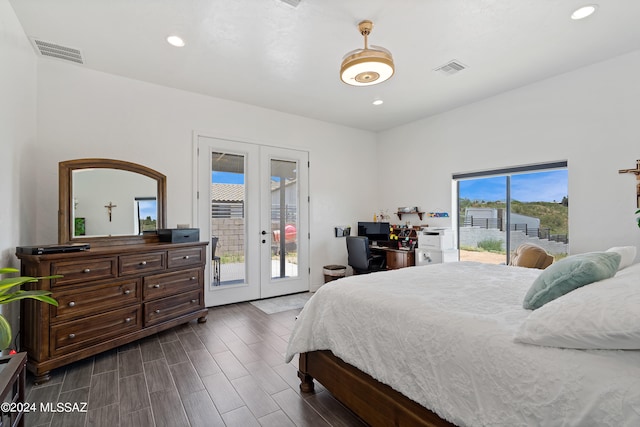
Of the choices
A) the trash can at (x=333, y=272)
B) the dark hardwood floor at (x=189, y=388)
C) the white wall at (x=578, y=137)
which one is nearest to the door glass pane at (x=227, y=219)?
the dark hardwood floor at (x=189, y=388)

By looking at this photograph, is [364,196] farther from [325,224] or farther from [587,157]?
[587,157]

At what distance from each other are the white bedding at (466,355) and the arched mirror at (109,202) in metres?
2.35

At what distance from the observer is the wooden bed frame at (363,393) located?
139 centimetres

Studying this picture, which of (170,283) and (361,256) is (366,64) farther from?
(361,256)

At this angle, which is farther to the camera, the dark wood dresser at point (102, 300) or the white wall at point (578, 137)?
the white wall at point (578, 137)

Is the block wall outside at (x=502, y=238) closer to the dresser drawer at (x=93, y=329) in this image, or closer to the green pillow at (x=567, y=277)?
the green pillow at (x=567, y=277)

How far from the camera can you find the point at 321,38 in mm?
2709

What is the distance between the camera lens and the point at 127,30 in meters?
2.62

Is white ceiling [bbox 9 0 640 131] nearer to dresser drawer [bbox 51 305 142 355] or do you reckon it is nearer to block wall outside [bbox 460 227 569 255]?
block wall outside [bbox 460 227 569 255]

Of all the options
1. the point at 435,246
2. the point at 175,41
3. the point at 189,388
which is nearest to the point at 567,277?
the point at 189,388

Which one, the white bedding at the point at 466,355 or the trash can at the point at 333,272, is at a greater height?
the white bedding at the point at 466,355

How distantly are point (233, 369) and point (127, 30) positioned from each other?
3034 mm

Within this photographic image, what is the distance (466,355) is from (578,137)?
3.40 meters

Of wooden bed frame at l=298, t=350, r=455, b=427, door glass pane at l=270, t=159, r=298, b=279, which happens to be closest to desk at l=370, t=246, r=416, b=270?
door glass pane at l=270, t=159, r=298, b=279
